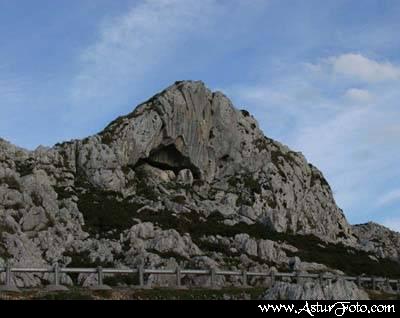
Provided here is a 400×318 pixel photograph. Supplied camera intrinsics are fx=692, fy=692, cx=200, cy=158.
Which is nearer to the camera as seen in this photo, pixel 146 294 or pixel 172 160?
pixel 146 294

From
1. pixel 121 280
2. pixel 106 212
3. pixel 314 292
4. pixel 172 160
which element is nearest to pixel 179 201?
pixel 106 212

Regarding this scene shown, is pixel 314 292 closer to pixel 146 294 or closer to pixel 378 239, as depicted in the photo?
pixel 146 294

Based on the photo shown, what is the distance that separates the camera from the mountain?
63.8 metres

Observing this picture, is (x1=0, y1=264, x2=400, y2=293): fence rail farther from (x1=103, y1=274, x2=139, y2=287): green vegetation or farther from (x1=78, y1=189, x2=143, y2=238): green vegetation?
(x1=78, y1=189, x2=143, y2=238): green vegetation

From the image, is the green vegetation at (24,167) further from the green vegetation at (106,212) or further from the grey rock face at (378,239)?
the grey rock face at (378,239)

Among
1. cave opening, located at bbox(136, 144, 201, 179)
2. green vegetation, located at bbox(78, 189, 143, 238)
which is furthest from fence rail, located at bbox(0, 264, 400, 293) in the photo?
cave opening, located at bbox(136, 144, 201, 179)

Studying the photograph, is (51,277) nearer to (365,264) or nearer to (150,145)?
(365,264)

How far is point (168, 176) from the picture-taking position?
97.9 meters

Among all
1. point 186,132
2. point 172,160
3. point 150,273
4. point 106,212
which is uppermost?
point 186,132

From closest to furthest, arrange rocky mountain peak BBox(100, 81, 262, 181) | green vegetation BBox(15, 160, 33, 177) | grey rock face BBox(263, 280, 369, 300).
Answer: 1. grey rock face BBox(263, 280, 369, 300)
2. green vegetation BBox(15, 160, 33, 177)
3. rocky mountain peak BBox(100, 81, 262, 181)

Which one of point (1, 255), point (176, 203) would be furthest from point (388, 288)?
point (176, 203)

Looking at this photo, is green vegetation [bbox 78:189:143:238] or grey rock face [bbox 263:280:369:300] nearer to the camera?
grey rock face [bbox 263:280:369:300]

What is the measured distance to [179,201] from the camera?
280 feet
